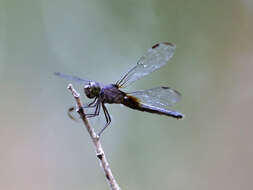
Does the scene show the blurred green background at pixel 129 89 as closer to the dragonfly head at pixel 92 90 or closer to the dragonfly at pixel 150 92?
the dragonfly at pixel 150 92

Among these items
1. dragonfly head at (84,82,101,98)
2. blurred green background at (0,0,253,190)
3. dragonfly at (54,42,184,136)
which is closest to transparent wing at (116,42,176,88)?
dragonfly at (54,42,184,136)

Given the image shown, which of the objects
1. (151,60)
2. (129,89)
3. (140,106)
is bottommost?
(140,106)

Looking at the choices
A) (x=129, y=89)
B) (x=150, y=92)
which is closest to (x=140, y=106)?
(x=150, y=92)

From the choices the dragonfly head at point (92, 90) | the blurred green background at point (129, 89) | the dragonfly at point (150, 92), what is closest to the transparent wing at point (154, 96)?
the dragonfly at point (150, 92)

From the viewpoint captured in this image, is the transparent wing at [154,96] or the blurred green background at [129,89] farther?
the blurred green background at [129,89]

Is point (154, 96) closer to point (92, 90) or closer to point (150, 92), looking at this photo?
point (150, 92)
